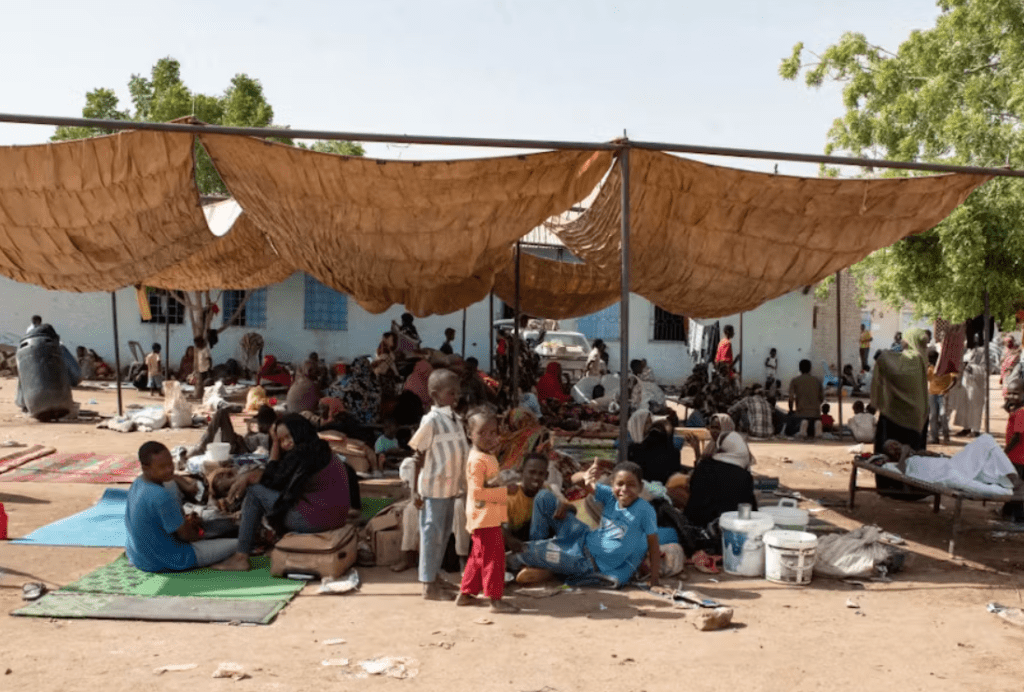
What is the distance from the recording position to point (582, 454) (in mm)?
11969

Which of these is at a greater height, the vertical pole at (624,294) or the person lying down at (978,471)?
the vertical pole at (624,294)

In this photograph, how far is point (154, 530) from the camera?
634 cm

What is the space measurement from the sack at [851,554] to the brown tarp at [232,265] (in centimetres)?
704

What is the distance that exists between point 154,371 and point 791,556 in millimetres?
15695

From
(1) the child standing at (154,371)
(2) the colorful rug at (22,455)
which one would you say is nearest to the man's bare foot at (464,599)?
(2) the colorful rug at (22,455)

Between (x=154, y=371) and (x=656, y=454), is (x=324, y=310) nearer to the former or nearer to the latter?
(x=154, y=371)

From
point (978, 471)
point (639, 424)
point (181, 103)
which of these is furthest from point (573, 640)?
point (181, 103)

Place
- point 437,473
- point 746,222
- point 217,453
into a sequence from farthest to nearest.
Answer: point 217,453 → point 746,222 → point 437,473

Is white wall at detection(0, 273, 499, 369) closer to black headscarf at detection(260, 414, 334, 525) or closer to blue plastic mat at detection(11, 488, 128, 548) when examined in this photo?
blue plastic mat at detection(11, 488, 128, 548)

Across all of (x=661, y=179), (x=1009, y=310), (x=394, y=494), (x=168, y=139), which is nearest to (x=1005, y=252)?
(x=1009, y=310)

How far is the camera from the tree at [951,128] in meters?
12.0

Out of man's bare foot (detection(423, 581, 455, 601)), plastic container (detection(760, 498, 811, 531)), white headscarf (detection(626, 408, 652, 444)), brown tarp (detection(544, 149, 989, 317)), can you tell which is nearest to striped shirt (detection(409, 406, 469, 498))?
man's bare foot (detection(423, 581, 455, 601))

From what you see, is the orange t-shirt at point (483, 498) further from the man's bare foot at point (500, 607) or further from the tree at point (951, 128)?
the tree at point (951, 128)

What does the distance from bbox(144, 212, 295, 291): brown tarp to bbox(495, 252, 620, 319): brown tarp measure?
3208mm
